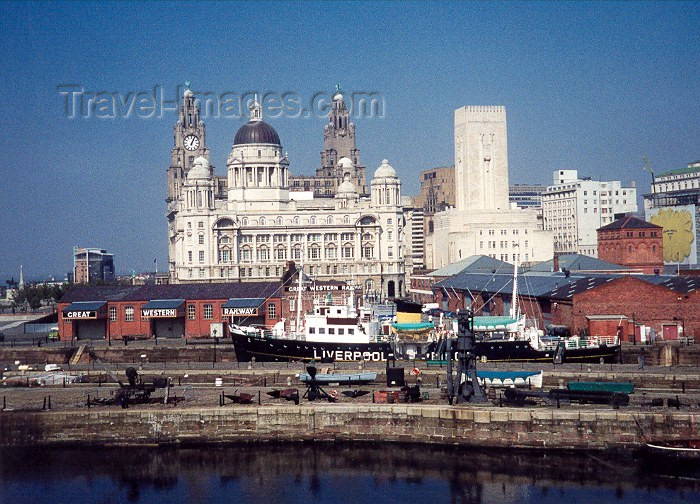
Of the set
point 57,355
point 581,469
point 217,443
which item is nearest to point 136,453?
point 217,443

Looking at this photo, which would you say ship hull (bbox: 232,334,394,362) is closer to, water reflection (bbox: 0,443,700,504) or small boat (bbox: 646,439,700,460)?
water reflection (bbox: 0,443,700,504)

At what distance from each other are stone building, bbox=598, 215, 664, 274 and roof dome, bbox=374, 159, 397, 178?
41241 mm

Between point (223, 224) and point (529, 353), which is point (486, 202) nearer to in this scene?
point (223, 224)

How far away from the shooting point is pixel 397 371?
2009 inches

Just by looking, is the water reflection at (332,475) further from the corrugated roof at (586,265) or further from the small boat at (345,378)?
the corrugated roof at (586,265)

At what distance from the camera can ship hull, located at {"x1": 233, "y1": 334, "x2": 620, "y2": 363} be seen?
61.2 metres

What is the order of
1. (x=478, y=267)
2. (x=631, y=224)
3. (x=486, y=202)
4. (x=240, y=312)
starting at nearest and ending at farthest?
1. (x=240, y=312)
2. (x=631, y=224)
3. (x=478, y=267)
4. (x=486, y=202)

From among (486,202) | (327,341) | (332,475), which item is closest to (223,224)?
(486,202)

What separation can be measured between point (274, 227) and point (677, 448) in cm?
A: 10913

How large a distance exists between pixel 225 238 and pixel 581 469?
10718cm

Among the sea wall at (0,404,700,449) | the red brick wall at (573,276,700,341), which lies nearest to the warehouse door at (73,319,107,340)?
the red brick wall at (573,276,700,341)

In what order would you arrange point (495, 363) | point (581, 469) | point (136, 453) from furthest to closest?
point (495, 363), point (136, 453), point (581, 469)

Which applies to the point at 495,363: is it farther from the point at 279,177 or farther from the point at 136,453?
the point at 279,177

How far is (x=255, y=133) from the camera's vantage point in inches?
6053
